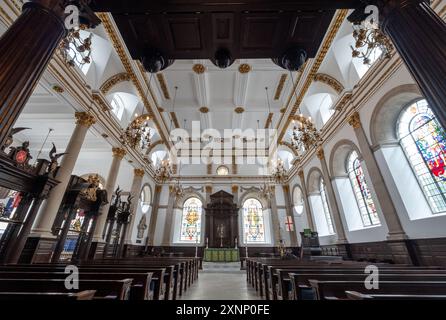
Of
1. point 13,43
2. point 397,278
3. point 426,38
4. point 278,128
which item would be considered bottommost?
point 397,278

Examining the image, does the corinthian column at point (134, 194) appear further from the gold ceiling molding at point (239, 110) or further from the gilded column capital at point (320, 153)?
the gilded column capital at point (320, 153)

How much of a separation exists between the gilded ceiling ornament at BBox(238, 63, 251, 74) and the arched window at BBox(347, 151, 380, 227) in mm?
5323

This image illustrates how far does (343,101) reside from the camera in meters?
7.05

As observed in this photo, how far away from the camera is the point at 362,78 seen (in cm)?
612

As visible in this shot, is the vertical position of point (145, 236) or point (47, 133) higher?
point (47, 133)

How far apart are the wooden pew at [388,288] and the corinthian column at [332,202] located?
267 inches

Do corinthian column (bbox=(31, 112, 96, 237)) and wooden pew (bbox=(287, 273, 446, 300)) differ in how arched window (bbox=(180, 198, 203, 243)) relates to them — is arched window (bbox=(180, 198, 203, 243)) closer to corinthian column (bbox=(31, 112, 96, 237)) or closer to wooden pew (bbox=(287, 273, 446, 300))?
corinthian column (bbox=(31, 112, 96, 237))

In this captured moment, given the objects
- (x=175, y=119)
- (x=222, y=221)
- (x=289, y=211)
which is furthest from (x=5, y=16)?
(x=289, y=211)

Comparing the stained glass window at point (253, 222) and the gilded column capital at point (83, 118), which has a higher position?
the gilded column capital at point (83, 118)

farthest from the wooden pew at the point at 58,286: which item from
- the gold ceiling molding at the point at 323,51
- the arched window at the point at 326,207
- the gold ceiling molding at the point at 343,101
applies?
the arched window at the point at 326,207

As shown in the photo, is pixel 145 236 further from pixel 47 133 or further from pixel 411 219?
pixel 411 219

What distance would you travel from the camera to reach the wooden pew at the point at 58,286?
1.64 meters

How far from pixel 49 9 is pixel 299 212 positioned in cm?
1355

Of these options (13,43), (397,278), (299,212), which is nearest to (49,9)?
(13,43)
